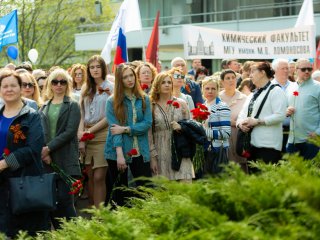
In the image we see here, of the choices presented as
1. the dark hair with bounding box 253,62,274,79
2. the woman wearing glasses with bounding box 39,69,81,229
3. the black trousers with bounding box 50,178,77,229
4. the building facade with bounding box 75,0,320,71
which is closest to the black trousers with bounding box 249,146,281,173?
the dark hair with bounding box 253,62,274,79

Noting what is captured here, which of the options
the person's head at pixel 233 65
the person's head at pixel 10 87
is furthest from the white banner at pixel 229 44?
the person's head at pixel 10 87

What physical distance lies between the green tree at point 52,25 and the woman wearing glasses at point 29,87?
32798 mm

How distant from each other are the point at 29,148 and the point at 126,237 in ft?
13.4

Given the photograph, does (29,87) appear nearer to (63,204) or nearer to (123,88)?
(123,88)

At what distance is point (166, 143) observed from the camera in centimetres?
919

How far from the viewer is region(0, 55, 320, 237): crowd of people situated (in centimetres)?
736

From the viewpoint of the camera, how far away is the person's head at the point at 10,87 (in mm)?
7422

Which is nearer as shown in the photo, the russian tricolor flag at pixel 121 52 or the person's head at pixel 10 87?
the person's head at pixel 10 87

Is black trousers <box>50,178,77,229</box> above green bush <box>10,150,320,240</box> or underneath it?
underneath

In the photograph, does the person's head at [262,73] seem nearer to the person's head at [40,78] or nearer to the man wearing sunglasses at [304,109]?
the man wearing sunglasses at [304,109]

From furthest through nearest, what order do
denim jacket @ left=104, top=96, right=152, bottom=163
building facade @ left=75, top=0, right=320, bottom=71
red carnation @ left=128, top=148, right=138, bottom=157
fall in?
building facade @ left=75, top=0, right=320, bottom=71 < denim jacket @ left=104, top=96, right=152, bottom=163 < red carnation @ left=128, top=148, right=138, bottom=157

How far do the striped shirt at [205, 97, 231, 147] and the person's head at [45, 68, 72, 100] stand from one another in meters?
1.99

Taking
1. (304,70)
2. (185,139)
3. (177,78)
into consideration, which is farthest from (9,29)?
(185,139)

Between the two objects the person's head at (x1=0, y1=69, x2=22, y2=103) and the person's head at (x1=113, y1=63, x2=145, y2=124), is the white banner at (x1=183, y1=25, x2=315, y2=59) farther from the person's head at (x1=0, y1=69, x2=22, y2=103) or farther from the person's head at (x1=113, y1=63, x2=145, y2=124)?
the person's head at (x1=0, y1=69, x2=22, y2=103)
